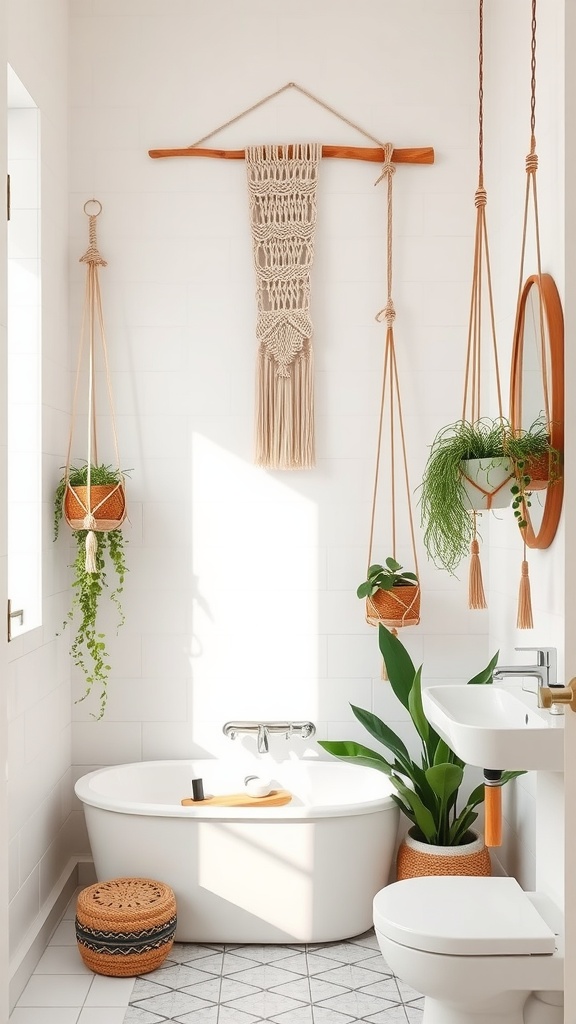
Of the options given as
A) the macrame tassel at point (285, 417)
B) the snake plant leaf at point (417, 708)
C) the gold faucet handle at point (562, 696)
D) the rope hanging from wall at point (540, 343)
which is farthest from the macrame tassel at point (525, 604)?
the gold faucet handle at point (562, 696)

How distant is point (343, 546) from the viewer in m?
3.43

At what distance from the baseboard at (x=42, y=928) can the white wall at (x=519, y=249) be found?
145 cm

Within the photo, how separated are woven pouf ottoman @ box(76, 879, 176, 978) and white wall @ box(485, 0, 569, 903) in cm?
110

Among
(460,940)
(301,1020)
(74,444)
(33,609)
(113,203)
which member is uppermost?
(113,203)

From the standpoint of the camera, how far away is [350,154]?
3.40 meters

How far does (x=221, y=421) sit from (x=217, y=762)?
1235 mm

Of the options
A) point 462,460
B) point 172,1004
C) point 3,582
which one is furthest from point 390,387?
point 172,1004

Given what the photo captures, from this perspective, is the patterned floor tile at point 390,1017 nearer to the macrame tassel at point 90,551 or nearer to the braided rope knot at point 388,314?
the macrame tassel at point 90,551

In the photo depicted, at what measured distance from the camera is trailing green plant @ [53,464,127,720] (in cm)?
321

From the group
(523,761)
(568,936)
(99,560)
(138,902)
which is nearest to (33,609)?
(99,560)

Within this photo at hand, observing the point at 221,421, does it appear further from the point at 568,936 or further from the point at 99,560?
the point at 568,936

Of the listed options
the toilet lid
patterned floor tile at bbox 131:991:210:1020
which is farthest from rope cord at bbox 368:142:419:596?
patterned floor tile at bbox 131:991:210:1020

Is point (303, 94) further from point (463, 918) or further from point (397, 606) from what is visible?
point (463, 918)

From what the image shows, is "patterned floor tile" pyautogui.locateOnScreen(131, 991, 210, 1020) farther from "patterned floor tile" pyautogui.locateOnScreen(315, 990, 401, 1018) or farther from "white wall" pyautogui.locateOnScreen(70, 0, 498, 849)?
"white wall" pyautogui.locateOnScreen(70, 0, 498, 849)
